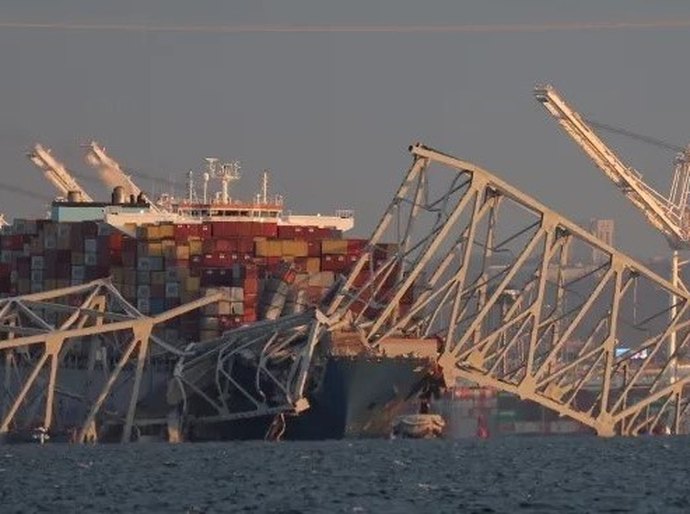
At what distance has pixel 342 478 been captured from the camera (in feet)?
350

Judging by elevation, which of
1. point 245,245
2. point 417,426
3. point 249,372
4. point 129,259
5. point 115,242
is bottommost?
point 417,426

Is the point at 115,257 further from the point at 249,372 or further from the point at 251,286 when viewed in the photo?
the point at 249,372

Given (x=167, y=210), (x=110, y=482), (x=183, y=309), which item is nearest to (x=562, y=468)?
(x=110, y=482)

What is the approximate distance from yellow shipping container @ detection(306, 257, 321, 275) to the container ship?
64mm

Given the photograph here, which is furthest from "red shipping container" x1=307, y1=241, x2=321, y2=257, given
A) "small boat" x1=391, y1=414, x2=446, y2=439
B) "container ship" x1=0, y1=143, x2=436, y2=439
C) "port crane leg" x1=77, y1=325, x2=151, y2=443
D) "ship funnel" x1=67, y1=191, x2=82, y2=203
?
"ship funnel" x1=67, y1=191, x2=82, y2=203

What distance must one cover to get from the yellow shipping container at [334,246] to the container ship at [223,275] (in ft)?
0.17

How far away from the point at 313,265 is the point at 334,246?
1.55 metres

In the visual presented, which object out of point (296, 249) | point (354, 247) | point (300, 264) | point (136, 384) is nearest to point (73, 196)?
point (296, 249)

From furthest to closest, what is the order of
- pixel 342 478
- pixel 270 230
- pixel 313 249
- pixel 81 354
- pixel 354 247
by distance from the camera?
pixel 270 230
pixel 313 249
pixel 354 247
pixel 81 354
pixel 342 478

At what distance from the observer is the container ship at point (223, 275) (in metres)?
137

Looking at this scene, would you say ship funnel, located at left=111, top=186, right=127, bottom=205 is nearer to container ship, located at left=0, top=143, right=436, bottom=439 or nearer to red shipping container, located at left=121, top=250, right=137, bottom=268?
container ship, located at left=0, top=143, right=436, bottom=439

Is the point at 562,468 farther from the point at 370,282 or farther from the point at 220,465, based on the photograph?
the point at 370,282

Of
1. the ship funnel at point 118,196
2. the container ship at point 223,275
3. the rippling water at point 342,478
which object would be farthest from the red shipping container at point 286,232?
the rippling water at point 342,478

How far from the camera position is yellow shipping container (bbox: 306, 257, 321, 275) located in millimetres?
156125
